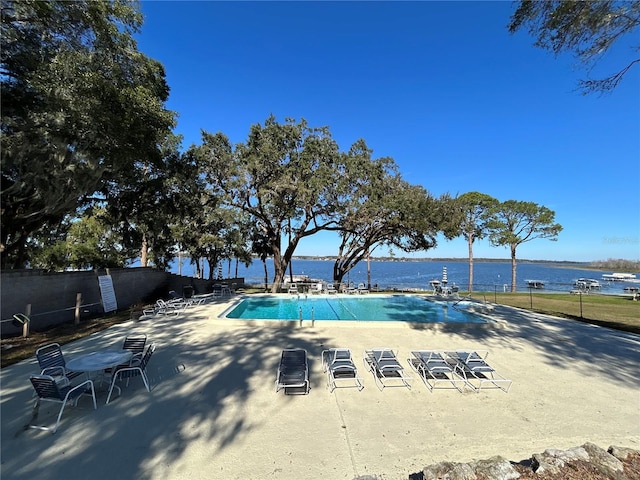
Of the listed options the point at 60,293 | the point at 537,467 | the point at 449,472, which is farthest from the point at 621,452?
the point at 60,293

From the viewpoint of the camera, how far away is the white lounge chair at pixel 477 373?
6.07m

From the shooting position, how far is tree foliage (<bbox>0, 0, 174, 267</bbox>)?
305 inches

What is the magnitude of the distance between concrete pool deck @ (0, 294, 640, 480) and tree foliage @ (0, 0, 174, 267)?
5.13m

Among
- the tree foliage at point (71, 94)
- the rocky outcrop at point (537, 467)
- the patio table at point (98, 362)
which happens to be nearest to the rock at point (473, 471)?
the rocky outcrop at point (537, 467)

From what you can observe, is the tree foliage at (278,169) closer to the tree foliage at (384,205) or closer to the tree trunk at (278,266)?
the tree foliage at (384,205)

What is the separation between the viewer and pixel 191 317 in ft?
41.5

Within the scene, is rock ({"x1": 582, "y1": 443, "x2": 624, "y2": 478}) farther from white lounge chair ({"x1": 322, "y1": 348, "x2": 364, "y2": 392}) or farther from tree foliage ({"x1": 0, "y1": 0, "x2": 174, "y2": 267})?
tree foliage ({"x1": 0, "y1": 0, "x2": 174, "y2": 267})

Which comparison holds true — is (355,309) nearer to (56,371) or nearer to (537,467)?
(56,371)

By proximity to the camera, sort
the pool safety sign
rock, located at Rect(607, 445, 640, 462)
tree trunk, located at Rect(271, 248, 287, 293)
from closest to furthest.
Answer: rock, located at Rect(607, 445, 640, 462), the pool safety sign, tree trunk, located at Rect(271, 248, 287, 293)

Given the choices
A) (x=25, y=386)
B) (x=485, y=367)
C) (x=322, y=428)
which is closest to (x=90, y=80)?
(x=25, y=386)

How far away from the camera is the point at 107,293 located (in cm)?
1380

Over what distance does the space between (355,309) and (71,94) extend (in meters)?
13.3

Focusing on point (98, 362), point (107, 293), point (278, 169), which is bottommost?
point (98, 362)

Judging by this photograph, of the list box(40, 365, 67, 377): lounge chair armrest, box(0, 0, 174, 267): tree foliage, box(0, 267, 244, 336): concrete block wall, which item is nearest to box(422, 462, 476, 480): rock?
box(40, 365, 67, 377): lounge chair armrest
